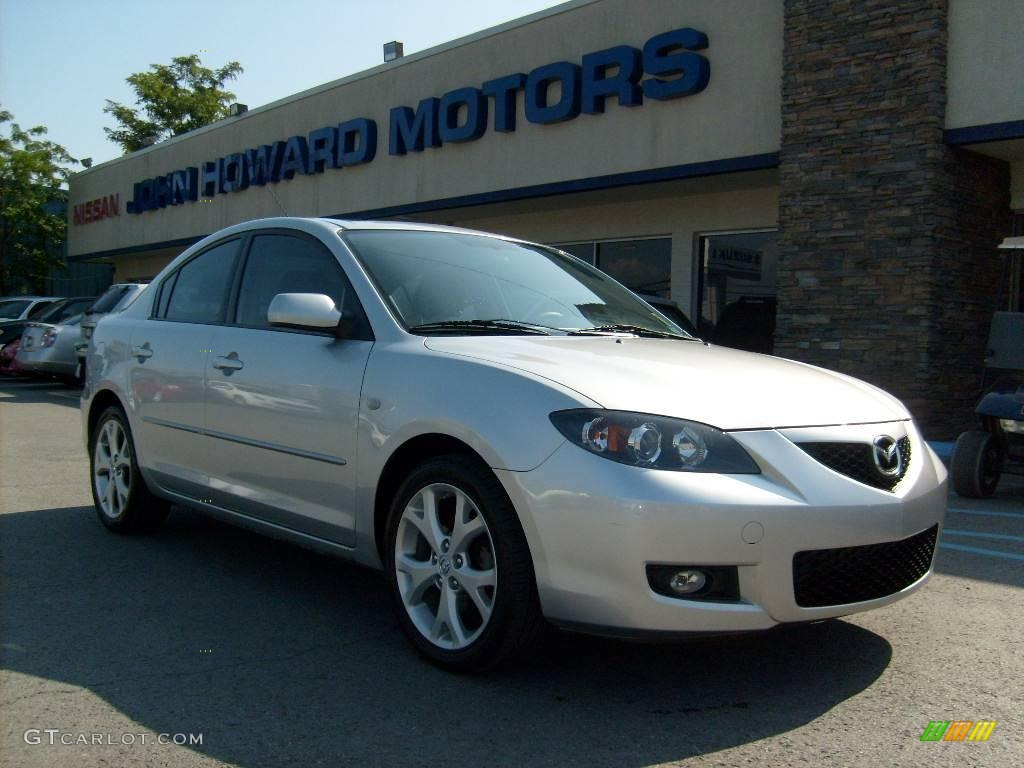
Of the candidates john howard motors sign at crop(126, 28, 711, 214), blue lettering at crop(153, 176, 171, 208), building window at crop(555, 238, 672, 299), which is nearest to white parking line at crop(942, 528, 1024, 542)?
john howard motors sign at crop(126, 28, 711, 214)

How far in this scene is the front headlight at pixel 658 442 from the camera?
3.17 metres

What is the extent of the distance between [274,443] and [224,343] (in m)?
0.74

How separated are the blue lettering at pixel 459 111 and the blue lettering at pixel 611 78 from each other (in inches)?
91.1

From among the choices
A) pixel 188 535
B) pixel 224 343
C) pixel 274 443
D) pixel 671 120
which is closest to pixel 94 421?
pixel 188 535

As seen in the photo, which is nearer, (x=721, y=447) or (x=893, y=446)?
(x=721, y=447)

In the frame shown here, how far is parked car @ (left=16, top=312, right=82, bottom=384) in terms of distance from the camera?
16750 mm

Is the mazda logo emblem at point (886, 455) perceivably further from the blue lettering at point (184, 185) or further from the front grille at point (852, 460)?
the blue lettering at point (184, 185)

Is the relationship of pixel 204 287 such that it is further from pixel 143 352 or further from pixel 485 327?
pixel 485 327

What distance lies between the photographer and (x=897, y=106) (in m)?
10.9

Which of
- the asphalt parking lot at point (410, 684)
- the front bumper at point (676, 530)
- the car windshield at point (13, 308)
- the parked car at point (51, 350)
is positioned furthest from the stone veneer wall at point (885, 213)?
the car windshield at point (13, 308)

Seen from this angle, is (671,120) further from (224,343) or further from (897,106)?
(224,343)

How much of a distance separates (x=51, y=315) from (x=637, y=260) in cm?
1024

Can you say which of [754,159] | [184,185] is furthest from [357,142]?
[754,159]

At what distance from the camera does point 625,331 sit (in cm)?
457
